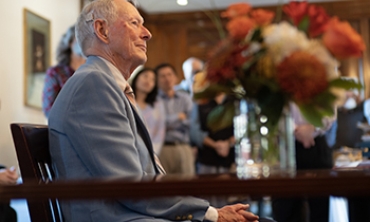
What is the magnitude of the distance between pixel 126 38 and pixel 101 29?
0.09 metres

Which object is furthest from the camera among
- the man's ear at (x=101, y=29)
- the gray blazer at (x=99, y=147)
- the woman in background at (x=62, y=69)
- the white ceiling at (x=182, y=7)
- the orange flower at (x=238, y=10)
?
the white ceiling at (x=182, y=7)

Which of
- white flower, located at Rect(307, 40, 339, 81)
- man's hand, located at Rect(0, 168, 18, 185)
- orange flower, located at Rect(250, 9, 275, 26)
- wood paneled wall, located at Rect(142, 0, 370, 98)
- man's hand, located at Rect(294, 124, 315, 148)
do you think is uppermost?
wood paneled wall, located at Rect(142, 0, 370, 98)

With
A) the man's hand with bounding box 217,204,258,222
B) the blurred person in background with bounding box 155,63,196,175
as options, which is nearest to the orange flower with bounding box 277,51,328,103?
the man's hand with bounding box 217,204,258,222

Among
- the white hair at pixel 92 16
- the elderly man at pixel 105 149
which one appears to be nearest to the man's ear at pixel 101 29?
the white hair at pixel 92 16

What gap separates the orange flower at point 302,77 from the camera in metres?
1.23

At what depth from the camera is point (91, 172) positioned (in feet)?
5.53

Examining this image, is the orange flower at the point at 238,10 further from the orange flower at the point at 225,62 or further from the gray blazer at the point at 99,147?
the gray blazer at the point at 99,147

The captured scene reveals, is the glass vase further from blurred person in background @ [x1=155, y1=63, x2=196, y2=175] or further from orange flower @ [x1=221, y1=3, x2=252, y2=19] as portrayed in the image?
blurred person in background @ [x1=155, y1=63, x2=196, y2=175]

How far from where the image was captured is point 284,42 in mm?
1307

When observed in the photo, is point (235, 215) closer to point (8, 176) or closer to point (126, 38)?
point (126, 38)

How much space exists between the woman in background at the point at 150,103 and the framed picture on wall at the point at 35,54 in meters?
0.93

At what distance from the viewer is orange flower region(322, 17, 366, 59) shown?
1.25 meters

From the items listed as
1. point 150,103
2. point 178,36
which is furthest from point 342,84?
point 178,36

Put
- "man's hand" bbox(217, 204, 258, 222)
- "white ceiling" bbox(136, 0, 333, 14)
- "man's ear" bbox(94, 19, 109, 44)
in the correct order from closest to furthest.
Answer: "man's hand" bbox(217, 204, 258, 222), "man's ear" bbox(94, 19, 109, 44), "white ceiling" bbox(136, 0, 333, 14)
